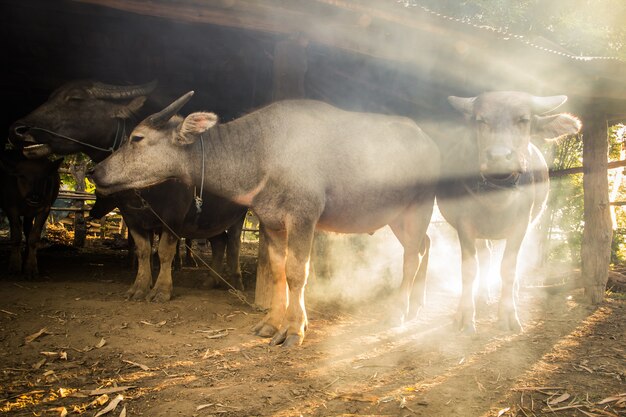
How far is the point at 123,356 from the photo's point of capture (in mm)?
3844

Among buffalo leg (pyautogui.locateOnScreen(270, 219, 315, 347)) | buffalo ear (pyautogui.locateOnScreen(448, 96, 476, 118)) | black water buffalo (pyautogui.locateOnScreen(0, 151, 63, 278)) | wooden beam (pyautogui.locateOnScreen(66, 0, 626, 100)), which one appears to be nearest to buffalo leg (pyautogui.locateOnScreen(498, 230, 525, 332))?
buffalo ear (pyautogui.locateOnScreen(448, 96, 476, 118))

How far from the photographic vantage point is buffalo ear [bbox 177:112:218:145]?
434 cm

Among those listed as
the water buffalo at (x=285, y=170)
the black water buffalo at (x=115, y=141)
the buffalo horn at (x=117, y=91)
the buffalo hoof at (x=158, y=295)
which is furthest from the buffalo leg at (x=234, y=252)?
the water buffalo at (x=285, y=170)

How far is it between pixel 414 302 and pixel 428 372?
215 centimetres

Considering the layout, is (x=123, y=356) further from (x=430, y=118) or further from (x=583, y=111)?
(x=583, y=111)

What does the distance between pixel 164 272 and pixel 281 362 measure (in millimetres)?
2546

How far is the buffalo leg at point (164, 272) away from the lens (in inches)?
222

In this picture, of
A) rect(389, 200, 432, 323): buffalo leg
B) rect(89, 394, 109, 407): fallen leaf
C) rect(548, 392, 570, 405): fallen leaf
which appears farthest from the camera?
rect(389, 200, 432, 323): buffalo leg

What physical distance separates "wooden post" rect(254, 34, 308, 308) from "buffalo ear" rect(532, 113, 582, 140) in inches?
113

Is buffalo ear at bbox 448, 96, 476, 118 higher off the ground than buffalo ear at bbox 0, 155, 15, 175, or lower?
higher

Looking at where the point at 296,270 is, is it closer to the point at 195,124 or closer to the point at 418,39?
the point at 195,124

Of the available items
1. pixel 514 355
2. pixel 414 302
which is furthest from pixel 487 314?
pixel 514 355

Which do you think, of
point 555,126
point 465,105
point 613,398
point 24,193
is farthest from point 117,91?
point 613,398

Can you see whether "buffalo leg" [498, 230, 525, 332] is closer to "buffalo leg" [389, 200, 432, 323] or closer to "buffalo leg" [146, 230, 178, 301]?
"buffalo leg" [389, 200, 432, 323]
